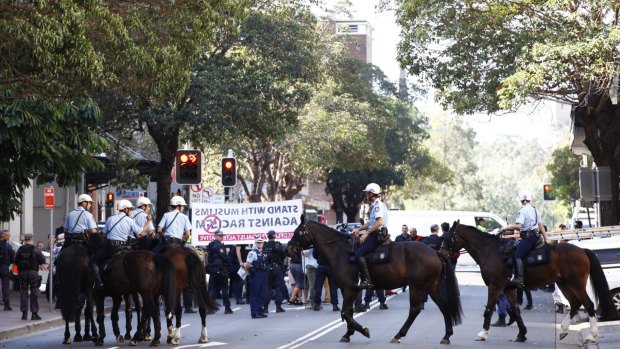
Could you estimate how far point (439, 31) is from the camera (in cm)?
2981

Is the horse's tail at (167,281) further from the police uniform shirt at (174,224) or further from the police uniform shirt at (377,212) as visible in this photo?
the police uniform shirt at (377,212)

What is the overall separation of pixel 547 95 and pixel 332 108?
29966mm

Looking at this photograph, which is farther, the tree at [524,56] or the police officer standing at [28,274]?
the tree at [524,56]

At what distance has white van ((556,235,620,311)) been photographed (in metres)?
21.8

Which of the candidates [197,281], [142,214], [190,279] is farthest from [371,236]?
[142,214]

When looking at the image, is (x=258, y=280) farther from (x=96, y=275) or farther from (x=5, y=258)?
(x=96, y=275)

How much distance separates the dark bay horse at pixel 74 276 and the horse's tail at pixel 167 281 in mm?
1192

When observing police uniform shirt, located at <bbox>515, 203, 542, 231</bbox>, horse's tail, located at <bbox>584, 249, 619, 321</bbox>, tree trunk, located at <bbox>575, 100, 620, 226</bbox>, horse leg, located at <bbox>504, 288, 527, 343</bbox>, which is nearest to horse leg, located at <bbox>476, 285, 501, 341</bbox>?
horse leg, located at <bbox>504, 288, 527, 343</bbox>

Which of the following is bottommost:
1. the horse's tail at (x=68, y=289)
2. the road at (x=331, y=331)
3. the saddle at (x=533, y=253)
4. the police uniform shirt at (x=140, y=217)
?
the road at (x=331, y=331)

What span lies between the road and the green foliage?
1861 inches

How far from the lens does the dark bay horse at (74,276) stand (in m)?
18.1

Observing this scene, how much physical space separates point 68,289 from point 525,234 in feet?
25.0

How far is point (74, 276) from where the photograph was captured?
59.4 feet

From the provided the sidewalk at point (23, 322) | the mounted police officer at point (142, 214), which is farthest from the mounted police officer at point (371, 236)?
the sidewalk at point (23, 322)
